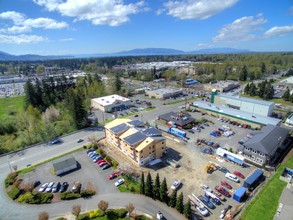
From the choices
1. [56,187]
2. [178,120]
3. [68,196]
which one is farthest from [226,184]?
[56,187]

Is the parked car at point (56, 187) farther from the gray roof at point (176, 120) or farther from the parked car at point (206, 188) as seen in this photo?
the gray roof at point (176, 120)

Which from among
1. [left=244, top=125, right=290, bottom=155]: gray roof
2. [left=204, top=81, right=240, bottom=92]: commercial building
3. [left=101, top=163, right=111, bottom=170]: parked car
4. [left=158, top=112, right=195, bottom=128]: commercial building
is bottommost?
[left=101, top=163, right=111, bottom=170]: parked car

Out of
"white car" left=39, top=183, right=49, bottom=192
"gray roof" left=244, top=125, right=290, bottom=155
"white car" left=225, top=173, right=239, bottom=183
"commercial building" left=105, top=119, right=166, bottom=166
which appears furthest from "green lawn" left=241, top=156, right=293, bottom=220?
"white car" left=39, top=183, right=49, bottom=192

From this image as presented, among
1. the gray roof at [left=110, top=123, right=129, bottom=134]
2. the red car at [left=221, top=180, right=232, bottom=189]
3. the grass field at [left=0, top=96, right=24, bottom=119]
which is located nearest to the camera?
the red car at [left=221, top=180, right=232, bottom=189]

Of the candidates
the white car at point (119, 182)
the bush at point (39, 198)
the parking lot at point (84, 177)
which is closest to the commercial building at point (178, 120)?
the parking lot at point (84, 177)

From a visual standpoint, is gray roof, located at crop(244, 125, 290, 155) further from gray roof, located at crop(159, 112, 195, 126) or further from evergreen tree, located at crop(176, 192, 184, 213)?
evergreen tree, located at crop(176, 192, 184, 213)

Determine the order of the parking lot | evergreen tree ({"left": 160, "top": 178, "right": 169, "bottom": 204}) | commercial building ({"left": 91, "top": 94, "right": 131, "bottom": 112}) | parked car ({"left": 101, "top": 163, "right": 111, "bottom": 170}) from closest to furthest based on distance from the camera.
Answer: evergreen tree ({"left": 160, "top": 178, "right": 169, "bottom": 204}) < the parking lot < parked car ({"left": 101, "top": 163, "right": 111, "bottom": 170}) < commercial building ({"left": 91, "top": 94, "right": 131, "bottom": 112})
